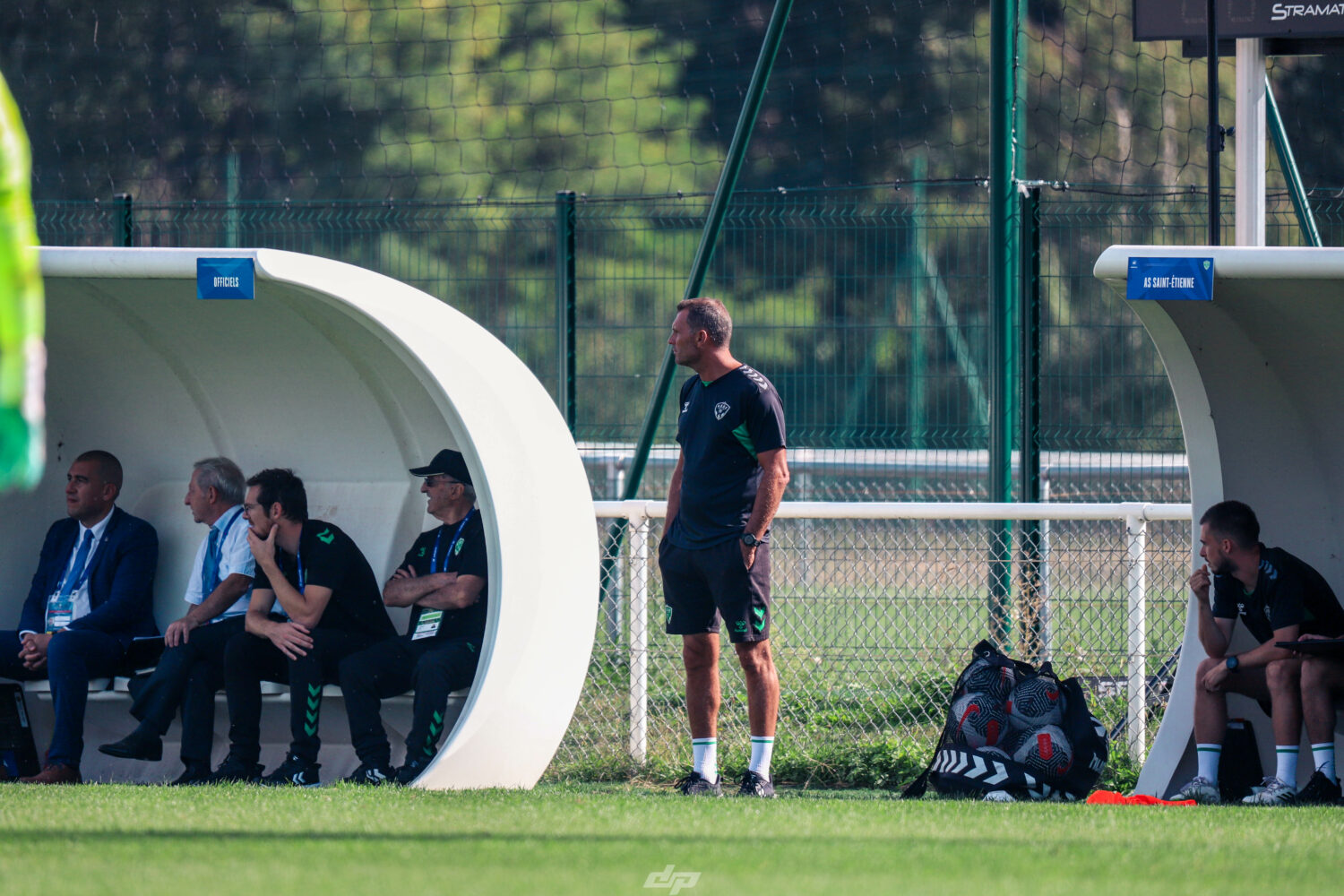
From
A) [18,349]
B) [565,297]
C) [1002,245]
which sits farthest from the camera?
[565,297]

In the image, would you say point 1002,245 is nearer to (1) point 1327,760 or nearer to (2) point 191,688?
(1) point 1327,760

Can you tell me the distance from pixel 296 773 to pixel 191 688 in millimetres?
559

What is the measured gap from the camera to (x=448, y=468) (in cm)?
632

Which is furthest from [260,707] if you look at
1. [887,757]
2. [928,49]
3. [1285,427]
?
[928,49]

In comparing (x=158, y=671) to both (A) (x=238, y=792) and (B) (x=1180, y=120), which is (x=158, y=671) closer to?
(A) (x=238, y=792)

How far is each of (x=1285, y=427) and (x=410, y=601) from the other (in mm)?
3320

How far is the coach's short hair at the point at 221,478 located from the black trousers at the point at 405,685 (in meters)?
1.07

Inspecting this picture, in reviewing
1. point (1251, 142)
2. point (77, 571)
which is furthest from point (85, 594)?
point (1251, 142)

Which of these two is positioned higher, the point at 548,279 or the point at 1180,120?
the point at 1180,120

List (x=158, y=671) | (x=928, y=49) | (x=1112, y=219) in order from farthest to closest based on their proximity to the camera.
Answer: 1. (x=928, y=49)
2. (x=1112, y=219)
3. (x=158, y=671)

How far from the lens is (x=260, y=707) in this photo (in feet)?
20.6

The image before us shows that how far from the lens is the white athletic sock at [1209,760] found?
5.86 m

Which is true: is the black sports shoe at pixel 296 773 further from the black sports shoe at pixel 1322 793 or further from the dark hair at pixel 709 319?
the black sports shoe at pixel 1322 793

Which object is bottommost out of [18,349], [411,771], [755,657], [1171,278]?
[411,771]
